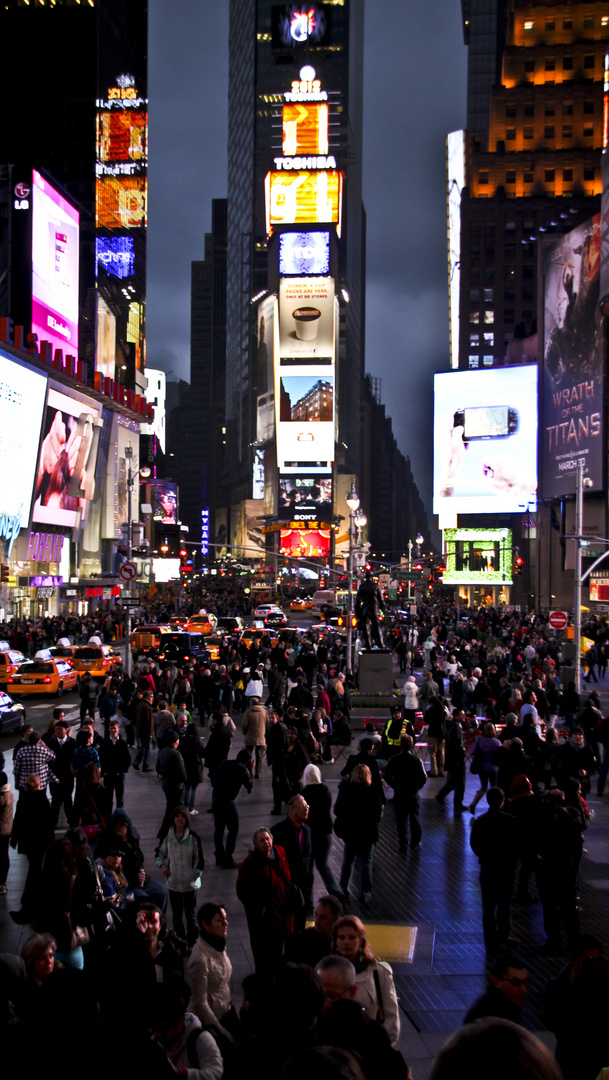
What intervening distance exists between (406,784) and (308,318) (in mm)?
119669

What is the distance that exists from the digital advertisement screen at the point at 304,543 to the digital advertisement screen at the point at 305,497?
2337 millimetres

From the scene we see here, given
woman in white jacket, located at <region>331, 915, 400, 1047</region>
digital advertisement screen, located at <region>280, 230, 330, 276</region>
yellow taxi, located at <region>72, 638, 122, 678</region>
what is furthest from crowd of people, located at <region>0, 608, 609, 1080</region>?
digital advertisement screen, located at <region>280, 230, 330, 276</region>

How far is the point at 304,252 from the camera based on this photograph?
416 feet

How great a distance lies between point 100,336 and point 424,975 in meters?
92.4

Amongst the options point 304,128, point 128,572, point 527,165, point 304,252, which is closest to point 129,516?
point 128,572

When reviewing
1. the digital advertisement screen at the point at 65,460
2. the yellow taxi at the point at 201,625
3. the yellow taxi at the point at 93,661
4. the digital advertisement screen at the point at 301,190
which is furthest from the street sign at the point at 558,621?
the digital advertisement screen at the point at 301,190

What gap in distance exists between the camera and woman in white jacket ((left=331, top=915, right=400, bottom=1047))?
16.6 feet

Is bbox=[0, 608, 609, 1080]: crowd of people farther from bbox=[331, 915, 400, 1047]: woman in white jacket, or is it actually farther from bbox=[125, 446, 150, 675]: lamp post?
bbox=[125, 446, 150, 675]: lamp post

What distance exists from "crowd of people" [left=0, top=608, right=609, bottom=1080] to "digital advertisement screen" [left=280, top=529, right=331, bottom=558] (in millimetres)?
113425

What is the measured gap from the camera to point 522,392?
7250cm

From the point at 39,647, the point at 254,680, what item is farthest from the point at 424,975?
the point at 39,647

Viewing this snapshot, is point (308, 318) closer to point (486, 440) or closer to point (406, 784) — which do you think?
point (486, 440)

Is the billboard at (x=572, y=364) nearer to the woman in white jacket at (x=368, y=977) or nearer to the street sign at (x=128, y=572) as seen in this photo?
the street sign at (x=128, y=572)

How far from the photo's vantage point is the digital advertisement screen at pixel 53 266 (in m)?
59.2
